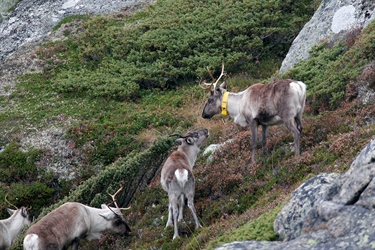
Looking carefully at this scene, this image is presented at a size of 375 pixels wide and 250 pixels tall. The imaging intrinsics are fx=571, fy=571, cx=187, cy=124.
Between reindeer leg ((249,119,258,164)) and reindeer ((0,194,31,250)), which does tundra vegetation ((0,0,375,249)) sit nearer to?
reindeer leg ((249,119,258,164))

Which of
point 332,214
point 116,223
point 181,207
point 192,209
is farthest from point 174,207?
point 332,214

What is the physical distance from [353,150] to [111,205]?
6392 millimetres

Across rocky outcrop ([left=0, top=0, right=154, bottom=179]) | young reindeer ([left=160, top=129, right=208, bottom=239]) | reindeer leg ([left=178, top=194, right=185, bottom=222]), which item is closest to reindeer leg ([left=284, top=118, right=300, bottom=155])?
young reindeer ([left=160, top=129, right=208, bottom=239])

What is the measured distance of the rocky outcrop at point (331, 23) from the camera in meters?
19.3

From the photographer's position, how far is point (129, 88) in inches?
917

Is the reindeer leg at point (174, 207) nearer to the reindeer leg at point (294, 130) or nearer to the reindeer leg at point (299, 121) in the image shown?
the reindeer leg at point (294, 130)

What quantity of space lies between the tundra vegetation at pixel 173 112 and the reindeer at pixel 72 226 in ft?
1.25

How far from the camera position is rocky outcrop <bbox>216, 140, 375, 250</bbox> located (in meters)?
6.50

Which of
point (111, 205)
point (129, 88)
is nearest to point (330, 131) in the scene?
point (111, 205)

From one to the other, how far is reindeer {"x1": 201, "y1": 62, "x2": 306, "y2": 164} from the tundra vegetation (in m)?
0.64

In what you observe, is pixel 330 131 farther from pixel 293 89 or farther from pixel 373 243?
pixel 373 243

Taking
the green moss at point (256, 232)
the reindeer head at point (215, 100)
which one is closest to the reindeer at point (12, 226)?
the reindeer head at point (215, 100)

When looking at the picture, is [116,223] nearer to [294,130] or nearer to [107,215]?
[107,215]

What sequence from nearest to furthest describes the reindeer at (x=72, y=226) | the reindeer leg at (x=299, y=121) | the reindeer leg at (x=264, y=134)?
the reindeer at (x=72, y=226), the reindeer leg at (x=299, y=121), the reindeer leg at (x=264, y=134)
